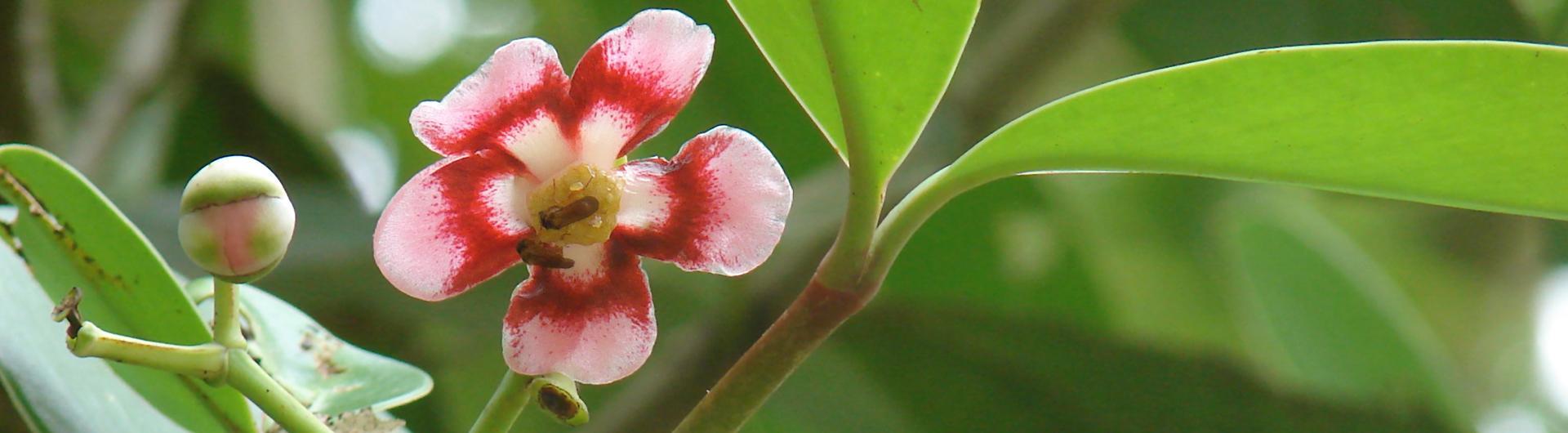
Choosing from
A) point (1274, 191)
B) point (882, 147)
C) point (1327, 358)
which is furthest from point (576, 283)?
point (1274, 191)

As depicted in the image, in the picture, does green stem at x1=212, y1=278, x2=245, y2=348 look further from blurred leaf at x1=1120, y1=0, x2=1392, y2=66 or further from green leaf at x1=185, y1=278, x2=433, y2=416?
blurred leaf at x1=1120, y1=0, x2=1392, y2=66

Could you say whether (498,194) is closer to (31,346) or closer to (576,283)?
(576,283)

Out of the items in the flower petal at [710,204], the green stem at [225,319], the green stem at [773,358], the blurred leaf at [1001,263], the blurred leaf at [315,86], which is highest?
the green stem at [225,319]

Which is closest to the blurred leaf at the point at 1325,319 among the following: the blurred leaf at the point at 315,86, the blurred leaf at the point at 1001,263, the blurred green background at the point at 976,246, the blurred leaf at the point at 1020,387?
the blurred green background at the point at 976,246

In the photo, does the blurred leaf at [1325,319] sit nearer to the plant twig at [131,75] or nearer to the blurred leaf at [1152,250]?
the blurred leaf at [1152,250]

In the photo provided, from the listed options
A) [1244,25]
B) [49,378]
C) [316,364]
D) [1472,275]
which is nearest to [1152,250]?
[1472,275]
